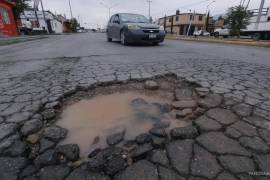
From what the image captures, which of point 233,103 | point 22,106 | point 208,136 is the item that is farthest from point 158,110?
point 22,106

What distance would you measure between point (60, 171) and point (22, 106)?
48.2 inches

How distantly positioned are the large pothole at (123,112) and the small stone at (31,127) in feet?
0.59

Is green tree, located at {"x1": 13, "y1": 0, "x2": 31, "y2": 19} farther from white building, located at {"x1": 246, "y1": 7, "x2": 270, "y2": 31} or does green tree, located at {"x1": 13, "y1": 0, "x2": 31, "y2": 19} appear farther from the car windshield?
white building, located at {"x1": 246, "y1": 7, "x2": 270, "y2": 31}

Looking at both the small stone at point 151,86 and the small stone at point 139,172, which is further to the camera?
the small stone at point 151,86

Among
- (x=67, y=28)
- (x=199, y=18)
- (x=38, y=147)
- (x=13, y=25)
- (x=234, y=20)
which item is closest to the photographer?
(x=38, y=147)

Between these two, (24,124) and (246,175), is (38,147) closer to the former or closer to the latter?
(24,124)

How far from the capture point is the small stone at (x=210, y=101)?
1.87m

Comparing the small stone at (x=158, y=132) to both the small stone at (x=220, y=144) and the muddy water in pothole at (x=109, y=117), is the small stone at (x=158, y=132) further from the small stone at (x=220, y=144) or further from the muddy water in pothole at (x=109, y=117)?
the small stone at (x=220, y=144)

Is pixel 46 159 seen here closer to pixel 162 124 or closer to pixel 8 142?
pixel 8 142

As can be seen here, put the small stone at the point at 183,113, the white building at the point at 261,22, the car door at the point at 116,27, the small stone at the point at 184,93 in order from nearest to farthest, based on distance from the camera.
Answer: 1. the small stone at the point at 183,113
2. the small stone at the point at 184,93
3. the car door at the point at 116,27
4. the white building at the point at 261,22

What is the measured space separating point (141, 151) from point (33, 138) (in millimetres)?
912

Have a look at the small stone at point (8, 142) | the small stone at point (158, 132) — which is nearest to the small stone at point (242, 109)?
the small stone at point (158, 132)

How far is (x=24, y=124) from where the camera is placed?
1.59 metres

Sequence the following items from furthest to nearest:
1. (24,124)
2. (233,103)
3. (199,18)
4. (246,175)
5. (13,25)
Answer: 1. (199,18)
2. (13,25)
3. (233,103)
4. (24,124)
5. (246,175)
